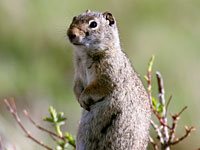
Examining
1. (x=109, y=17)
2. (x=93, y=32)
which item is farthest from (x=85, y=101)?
(x=109, y=17)

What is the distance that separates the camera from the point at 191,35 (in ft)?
39.6

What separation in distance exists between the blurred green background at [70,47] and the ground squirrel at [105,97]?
542cm

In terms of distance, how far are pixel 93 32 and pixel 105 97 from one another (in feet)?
1.14

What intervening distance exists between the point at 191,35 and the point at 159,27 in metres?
0.53

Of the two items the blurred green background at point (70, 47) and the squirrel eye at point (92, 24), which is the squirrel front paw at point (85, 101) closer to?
the squirrel eye at point (92, 24)

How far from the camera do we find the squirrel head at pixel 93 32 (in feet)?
14.1

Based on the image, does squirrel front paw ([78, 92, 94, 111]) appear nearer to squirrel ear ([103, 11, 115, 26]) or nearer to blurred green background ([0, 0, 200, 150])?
squirrel ear ([103, 11, 115, 26])

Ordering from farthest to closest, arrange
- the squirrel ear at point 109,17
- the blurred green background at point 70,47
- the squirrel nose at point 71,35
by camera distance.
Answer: the blurred green background at point 70,47 → the squirrel ear at point 109,17 → the squirrel nose at point 71,35

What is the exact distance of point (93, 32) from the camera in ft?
14.7

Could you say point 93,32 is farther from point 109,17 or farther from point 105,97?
point 105,97

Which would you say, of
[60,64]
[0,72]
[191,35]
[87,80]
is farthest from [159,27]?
[87,80]

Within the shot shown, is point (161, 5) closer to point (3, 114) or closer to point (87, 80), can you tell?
point (3, 114)

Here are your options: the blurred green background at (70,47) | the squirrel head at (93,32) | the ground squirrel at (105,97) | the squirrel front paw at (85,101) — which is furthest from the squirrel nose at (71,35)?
the blurred green background at (70,47)

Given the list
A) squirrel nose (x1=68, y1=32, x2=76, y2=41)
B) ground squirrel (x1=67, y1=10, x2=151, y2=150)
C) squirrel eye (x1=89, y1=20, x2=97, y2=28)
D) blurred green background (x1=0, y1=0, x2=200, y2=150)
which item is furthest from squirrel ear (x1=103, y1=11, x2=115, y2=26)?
blurred green background (x1=0, y1=0, x2=200, y2=150)
